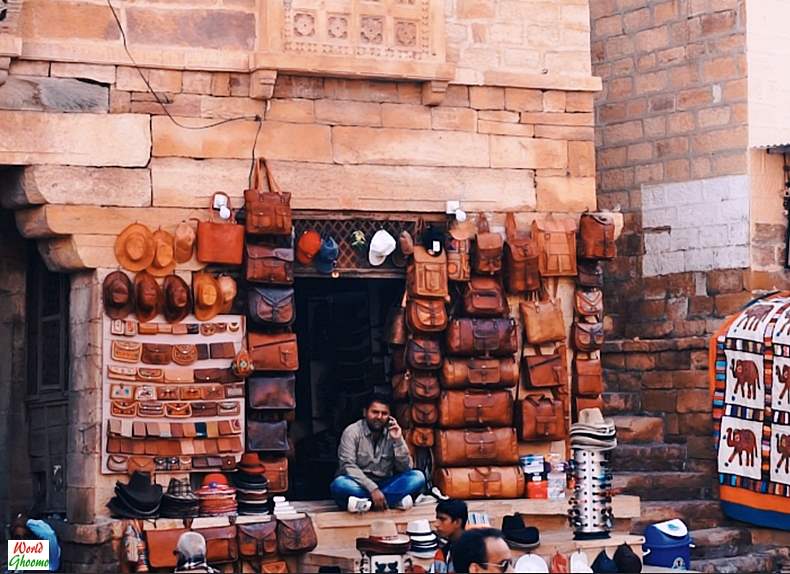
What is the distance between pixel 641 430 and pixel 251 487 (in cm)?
366

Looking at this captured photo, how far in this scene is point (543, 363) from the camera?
41.1 feet

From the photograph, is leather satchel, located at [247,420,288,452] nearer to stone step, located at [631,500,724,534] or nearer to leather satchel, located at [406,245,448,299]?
leather satchel, located at [406,245,448,299]

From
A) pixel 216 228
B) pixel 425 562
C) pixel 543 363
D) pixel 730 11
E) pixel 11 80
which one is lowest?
pixel 425 562

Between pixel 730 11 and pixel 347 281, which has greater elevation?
pixel 730 11

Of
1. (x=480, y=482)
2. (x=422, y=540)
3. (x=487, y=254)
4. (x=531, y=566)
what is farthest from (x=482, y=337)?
(x=531, y=566)

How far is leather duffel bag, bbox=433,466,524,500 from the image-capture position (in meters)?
12.1

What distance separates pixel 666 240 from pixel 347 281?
268 cm

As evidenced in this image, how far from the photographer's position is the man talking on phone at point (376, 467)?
1165cm

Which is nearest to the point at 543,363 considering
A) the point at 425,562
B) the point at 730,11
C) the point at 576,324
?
the point at 576,324

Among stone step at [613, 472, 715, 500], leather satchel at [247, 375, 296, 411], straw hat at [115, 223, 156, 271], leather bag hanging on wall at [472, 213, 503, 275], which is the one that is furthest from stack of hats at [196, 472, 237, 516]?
stone step at [613, 472, 715, 500]

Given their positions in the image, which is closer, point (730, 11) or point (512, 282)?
point (512, 282)

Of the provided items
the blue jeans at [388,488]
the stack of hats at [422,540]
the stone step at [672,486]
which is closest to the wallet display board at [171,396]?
the blue jeans at [388,488]

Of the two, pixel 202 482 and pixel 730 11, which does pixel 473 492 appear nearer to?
pixel 202 482

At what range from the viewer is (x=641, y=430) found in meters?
13.7
